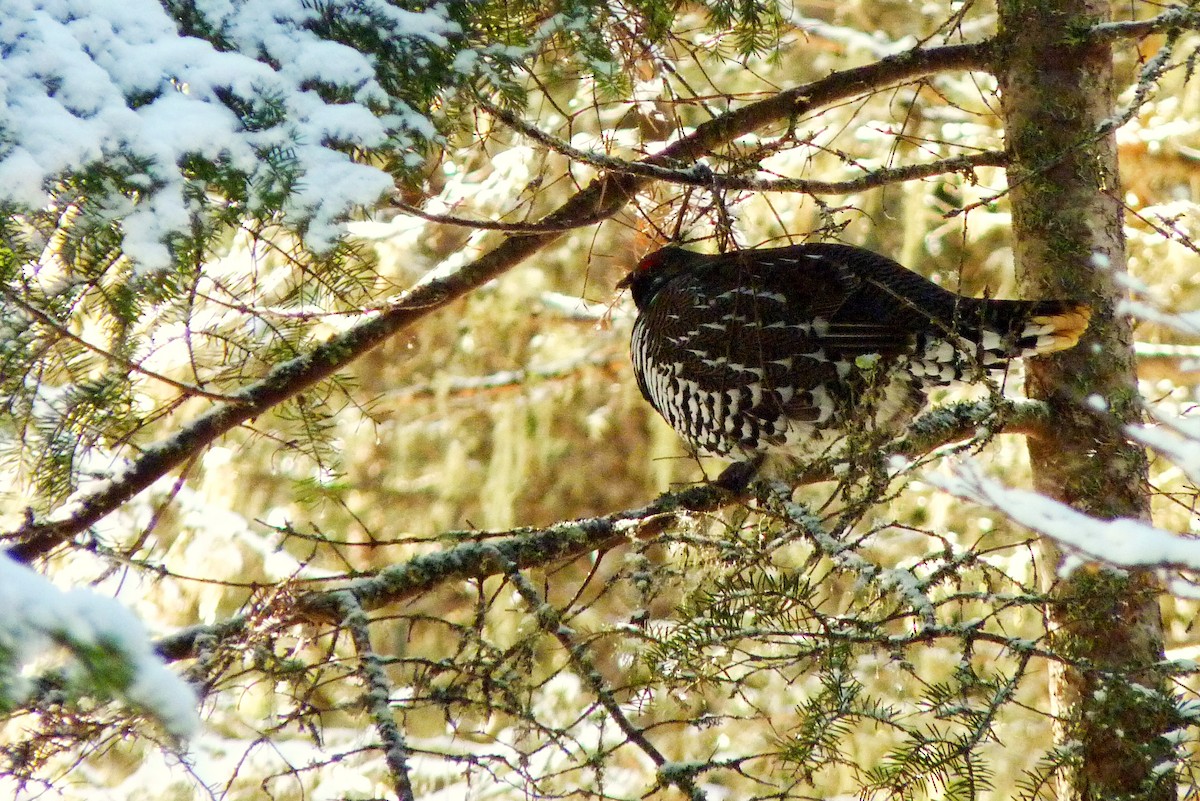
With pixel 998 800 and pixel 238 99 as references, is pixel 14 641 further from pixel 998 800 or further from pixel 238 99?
pixel 998 800

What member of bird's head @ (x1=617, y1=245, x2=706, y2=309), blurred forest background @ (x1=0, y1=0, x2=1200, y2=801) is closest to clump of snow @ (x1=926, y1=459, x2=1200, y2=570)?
blurred forest background @ (x1=0, y1=0, x2=1200, y2=801)

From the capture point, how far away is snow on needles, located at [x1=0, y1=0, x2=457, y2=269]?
6.37 feet

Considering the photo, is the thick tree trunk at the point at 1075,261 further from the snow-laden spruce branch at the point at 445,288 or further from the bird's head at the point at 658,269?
the bird's head at the point at 658,269

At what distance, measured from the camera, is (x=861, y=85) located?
3533 millimetres

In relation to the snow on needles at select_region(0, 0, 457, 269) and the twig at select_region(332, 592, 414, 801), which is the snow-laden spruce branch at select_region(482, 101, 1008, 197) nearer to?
the snow on needles at select_region(0, 0, 457, 269)

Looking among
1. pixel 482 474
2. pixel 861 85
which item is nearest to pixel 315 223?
pixel 861 85

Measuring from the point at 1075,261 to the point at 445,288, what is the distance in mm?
2097

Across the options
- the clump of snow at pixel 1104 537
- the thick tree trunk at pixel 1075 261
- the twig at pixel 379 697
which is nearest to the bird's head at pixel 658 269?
the thick tree trunk at pixel 1075 261

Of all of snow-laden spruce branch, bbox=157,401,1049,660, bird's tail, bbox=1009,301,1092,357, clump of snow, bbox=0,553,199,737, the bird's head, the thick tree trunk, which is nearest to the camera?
clump of snow, bbox=0,553,199,737

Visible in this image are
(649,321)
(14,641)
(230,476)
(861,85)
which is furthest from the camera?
(230,476)

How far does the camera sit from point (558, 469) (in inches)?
259

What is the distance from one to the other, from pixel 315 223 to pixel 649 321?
1.82 metres

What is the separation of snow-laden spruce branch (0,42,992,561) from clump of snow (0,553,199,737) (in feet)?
6.88

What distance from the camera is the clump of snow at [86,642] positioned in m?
0.88
